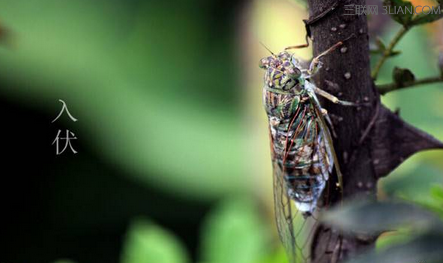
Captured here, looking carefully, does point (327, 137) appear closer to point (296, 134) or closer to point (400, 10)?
point (296, 134)

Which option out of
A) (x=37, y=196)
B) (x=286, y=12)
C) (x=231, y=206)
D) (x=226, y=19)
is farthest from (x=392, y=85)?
(x=226, y=19)

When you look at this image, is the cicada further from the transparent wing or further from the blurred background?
the blurred background

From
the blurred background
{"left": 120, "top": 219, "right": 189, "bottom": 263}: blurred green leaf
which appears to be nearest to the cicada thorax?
{"left": 120, "top": 219, "right": 189, "bottom": 263}: blurred green leaf

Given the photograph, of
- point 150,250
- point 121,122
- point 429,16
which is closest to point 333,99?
point 429,16

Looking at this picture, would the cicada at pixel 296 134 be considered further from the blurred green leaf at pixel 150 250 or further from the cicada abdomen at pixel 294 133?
the blurred green leaf at pixel 150 250

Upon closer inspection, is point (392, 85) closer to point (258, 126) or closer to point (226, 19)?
point (258, 126)

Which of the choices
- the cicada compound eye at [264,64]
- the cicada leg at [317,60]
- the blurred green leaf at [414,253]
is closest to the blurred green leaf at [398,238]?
the blurred green leaf at [414,253]
